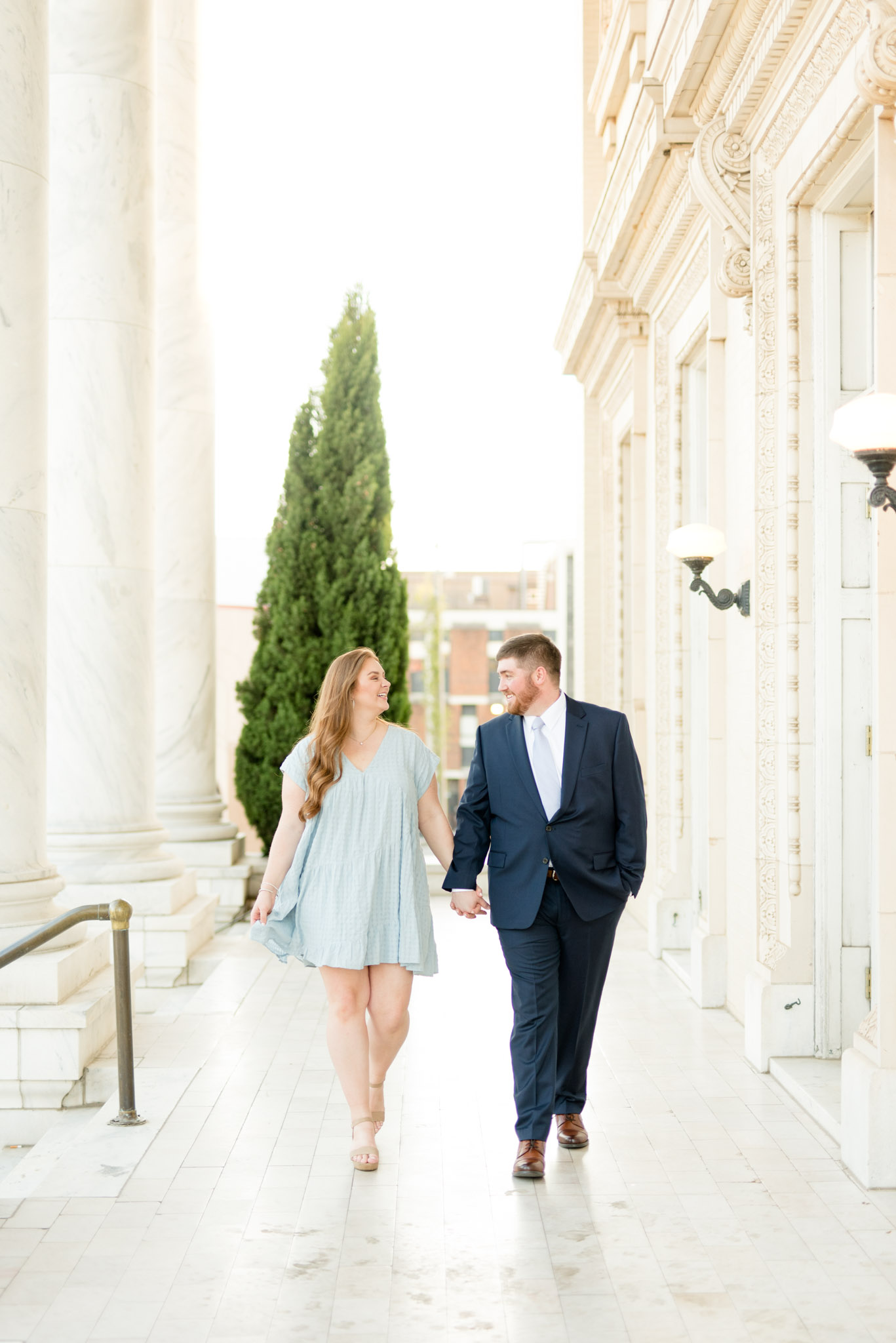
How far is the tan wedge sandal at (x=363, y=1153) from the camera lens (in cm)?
504

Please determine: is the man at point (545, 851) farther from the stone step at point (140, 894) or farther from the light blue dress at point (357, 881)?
the stone step at point (140, 894)

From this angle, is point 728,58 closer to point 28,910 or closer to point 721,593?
point 721,593

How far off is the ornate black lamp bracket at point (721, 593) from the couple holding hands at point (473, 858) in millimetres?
2345

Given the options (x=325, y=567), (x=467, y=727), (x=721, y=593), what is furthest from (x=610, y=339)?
(x=467, y=727)

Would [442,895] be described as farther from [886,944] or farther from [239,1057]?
[886,944]

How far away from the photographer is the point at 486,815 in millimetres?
5227

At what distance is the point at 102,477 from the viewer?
29.4 ft

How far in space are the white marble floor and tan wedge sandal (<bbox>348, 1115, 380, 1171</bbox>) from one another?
0.04 meters

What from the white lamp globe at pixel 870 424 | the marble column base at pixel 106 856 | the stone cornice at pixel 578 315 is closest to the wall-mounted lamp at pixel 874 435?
the white lamp globe at pixel 870 424

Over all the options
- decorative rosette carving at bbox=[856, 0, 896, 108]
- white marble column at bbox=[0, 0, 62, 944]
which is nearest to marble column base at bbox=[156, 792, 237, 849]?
white marble column at bbox=[0, 0, 62, 944]

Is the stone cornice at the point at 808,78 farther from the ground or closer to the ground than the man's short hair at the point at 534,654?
farther from the ground

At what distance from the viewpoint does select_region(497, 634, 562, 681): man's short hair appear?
5.15 meters

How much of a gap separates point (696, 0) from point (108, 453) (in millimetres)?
4633

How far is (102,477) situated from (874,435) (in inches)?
232
